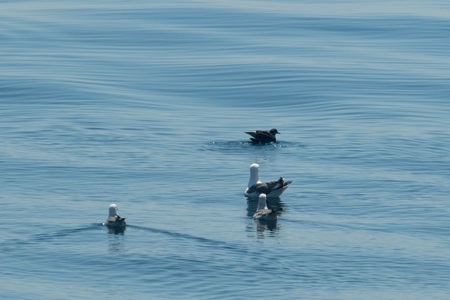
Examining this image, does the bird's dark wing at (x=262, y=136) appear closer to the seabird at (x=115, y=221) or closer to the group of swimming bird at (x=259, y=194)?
the group of swimming bird at (x=259, y=194)

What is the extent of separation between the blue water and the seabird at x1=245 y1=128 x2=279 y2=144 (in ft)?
3.03

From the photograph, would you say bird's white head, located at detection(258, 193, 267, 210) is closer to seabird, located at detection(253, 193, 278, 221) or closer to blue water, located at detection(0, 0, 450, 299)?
seabird, located at detection(253, 193, 278, 221)

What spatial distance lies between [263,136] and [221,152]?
8.26 feet

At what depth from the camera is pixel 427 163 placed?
58500mm

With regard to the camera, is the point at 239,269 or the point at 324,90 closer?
the point at 239,269

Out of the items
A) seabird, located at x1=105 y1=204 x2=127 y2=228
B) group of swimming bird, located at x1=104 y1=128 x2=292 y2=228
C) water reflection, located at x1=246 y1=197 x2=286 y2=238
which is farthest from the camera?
water reflection, located at x1=246 y1=197 x2=286 y2=238

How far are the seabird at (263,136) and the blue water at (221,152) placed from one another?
0.92 metres

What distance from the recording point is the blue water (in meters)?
Answer: 42.2

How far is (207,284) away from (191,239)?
187 inches

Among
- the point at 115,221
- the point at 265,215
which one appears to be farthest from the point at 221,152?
the point at 115,221

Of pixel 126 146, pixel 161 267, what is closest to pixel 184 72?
pixel 126 146

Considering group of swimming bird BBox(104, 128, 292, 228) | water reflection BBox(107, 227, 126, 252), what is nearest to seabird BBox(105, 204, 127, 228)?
group of swimming bird BBox(104, 128, 292, 228)

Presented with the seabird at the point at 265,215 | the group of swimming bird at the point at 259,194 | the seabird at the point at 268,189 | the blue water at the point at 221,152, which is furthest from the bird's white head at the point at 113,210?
the seabird at the point at 268,189

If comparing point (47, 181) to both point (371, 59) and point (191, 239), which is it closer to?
point (191, 239)
